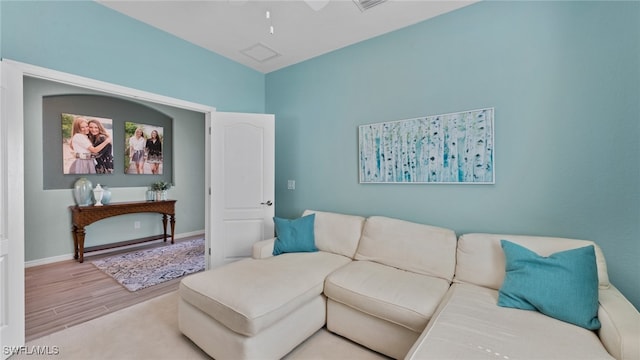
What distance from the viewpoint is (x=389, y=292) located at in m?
1.79

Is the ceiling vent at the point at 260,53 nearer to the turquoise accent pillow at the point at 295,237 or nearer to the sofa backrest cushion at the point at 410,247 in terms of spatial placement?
the turquoise accent pillow at the point at 295,237

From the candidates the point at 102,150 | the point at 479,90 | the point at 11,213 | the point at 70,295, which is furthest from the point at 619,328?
the point at 102,150

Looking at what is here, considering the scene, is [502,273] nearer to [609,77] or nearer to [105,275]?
[609,77]

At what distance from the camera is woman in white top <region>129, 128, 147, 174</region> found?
181 inches

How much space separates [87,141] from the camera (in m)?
4.10

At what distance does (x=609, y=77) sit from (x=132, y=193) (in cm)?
608

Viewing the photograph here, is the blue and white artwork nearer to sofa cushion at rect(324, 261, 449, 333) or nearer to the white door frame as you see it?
sofa cushion at rect(324, 261, 449, 333)

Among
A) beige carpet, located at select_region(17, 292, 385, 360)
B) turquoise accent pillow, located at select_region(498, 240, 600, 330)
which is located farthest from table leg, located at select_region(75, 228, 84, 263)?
turquoise accent pillow, located at select_region(498, 240, 600, 330)

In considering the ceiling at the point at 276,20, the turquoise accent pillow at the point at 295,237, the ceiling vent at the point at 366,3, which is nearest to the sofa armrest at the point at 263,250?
the turquoise accent pillow at the point at 295,237

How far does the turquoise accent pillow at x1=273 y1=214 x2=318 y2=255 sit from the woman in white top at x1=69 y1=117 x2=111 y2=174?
11.5ft

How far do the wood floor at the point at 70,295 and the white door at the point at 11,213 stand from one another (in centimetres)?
29

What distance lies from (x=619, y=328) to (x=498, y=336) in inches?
21.1

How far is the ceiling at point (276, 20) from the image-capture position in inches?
89.7

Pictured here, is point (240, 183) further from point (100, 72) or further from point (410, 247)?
point (410, 247)
